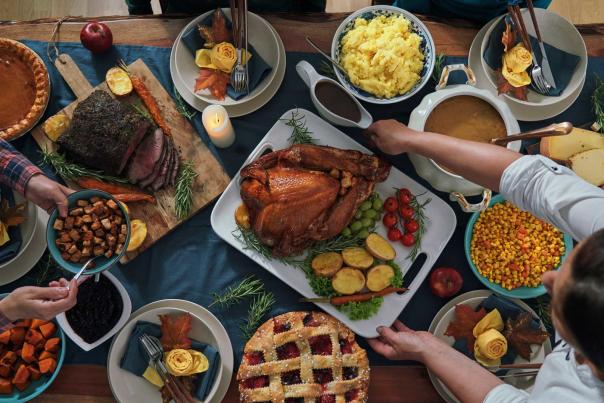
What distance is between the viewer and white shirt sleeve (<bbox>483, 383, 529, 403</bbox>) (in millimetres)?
1531

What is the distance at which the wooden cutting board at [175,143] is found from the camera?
204 cm

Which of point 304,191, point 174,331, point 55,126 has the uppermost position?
point 55,126

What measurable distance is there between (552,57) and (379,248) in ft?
3.33

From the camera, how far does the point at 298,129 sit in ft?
6.82

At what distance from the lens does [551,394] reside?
1422mm

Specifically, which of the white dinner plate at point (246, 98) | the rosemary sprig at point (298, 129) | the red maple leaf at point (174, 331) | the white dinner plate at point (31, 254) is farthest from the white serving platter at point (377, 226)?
the white dinner plate at point (31, 254)

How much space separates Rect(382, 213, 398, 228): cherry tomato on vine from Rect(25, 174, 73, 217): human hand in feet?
3.98

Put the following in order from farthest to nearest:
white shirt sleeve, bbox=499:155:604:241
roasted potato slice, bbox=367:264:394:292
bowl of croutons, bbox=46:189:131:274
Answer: roasted potato slice, bbox=367:264:394:292 < bowl of croutons, bbox=46:189:131:274 < white shirt sleeve, bbox=499:155:604:241

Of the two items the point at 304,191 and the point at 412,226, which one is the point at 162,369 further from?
the point at 412,226

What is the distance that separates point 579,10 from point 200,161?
271 centimetres

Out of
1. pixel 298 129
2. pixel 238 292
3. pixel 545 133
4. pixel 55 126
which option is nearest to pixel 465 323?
pixel 545 133

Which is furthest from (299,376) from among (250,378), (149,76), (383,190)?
(149,76)

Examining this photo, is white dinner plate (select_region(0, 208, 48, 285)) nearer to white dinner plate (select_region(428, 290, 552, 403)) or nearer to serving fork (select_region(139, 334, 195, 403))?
serving fork (select_region(139, 334, 195, 403))

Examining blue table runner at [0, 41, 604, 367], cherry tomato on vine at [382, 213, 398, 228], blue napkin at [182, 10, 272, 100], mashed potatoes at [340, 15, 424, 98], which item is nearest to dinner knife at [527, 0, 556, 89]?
blue table runner at [0, 41, 604, 367]
